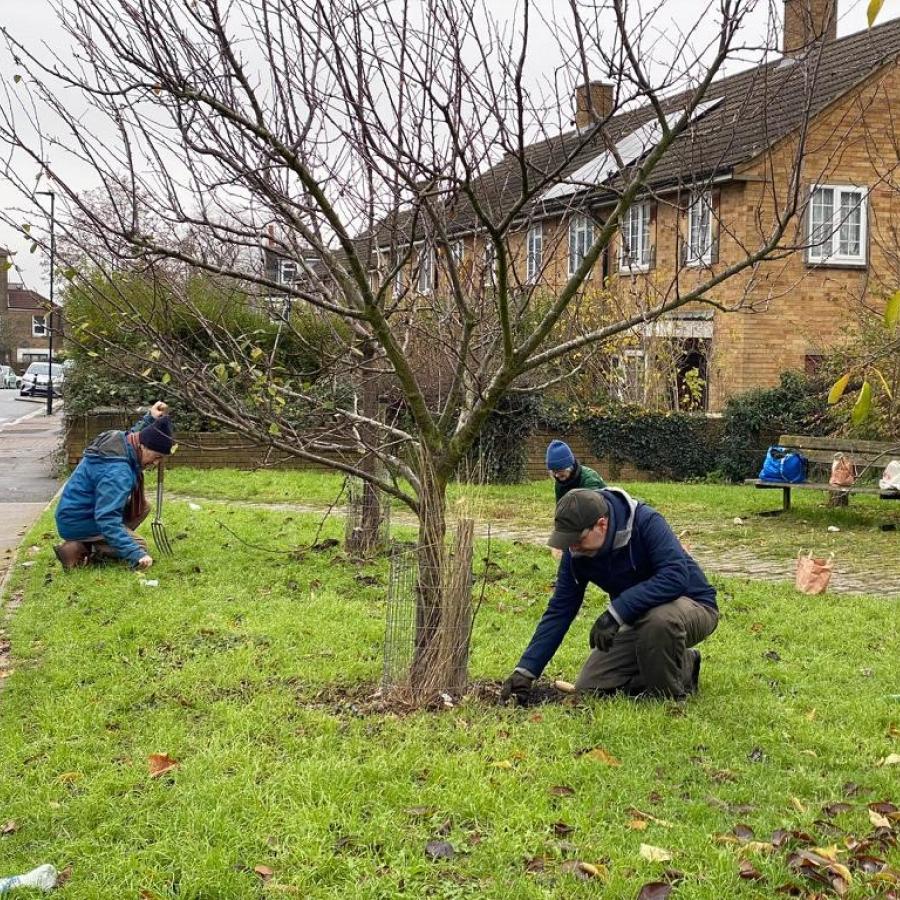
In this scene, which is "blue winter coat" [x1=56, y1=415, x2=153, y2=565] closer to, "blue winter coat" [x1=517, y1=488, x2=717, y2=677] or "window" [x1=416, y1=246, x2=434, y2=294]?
"window" [x1=416, y1=246, x2=434, y2=294]

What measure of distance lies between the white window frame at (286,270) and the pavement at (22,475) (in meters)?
3.89

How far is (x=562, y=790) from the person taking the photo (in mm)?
4555

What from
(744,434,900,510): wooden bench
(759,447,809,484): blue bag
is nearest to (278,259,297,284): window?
(744,434,900,510): wooden bench

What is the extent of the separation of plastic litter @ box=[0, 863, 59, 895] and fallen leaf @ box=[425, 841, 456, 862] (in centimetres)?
129

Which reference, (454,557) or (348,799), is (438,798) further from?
(454,557)

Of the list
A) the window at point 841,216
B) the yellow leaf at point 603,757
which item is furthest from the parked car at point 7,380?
the yellow leaf at point 603,757

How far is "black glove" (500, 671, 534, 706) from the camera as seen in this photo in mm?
5684

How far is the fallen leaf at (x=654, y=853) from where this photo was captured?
12.8 ft

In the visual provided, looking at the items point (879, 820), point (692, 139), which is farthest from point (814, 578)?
point (692, 139)

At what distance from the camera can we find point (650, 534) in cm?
571

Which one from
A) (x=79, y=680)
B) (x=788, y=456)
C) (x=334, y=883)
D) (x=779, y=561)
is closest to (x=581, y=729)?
(x=334, y=883)

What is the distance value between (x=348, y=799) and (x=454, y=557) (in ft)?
4.96

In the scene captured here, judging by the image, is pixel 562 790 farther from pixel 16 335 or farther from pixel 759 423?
pixel 16 335

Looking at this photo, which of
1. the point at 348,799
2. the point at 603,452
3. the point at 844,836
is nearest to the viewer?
the point at 844,836
